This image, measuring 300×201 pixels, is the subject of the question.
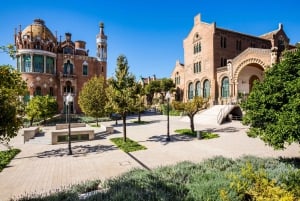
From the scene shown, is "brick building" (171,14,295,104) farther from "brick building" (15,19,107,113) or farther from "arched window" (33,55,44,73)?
"arched window" (33,55,44,73)

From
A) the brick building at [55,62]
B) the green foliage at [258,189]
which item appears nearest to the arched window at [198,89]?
the brick building at [55,62]

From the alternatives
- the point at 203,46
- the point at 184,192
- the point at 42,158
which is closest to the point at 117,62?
the point at 42,158

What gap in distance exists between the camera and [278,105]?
783 centimetres

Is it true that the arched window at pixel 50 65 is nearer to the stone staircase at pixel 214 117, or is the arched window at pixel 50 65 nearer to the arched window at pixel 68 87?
the arched window at pixel 68 87

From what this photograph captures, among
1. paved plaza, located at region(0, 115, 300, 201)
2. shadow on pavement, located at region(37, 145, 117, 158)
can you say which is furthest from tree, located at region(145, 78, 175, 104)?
shadow on pavement, located at region(37, 145, 117, 158)

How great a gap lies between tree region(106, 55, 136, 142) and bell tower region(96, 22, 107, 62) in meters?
30.7

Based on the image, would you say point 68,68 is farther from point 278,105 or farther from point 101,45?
point 278,105

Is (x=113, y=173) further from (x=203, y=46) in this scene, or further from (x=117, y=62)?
(x=203, y=46)

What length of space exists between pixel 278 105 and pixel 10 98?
9.40 meters

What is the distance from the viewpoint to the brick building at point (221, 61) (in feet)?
100

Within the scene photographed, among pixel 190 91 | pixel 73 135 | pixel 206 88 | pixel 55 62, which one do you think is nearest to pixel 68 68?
pixel 55 62

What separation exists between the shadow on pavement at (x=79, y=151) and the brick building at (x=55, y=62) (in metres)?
25.3

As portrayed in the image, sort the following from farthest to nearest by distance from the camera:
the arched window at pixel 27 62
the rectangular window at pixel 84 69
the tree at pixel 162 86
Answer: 1. the tree at pixel 162 86
2. the rectangular window at pixel 84 69
3. the arched window at pixel 27 62

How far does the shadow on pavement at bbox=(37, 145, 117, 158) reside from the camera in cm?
1281
